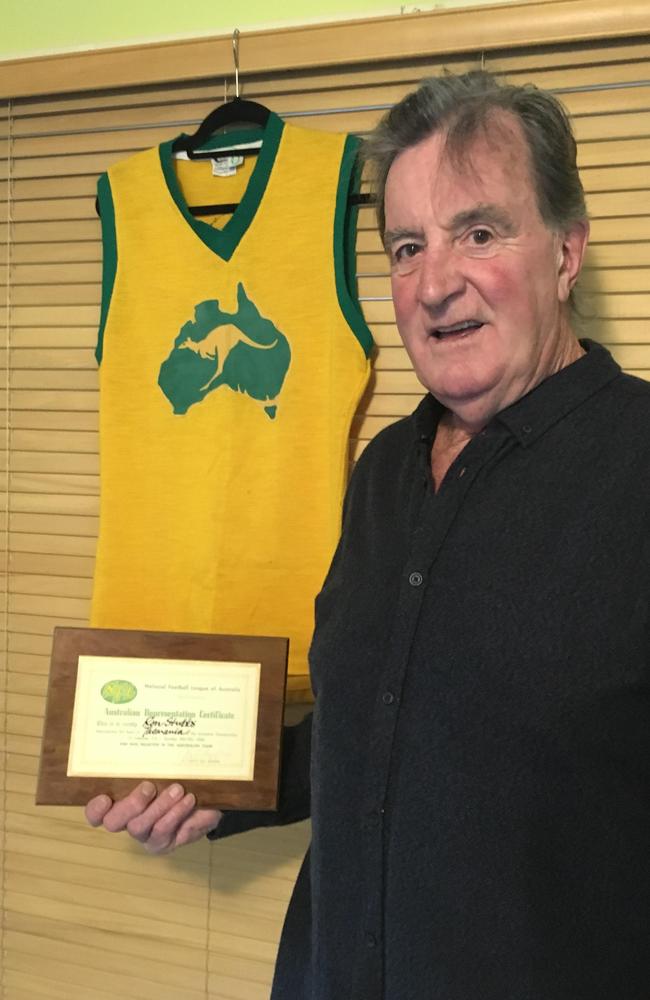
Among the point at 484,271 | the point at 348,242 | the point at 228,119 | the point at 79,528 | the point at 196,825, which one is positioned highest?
the point at 228,119

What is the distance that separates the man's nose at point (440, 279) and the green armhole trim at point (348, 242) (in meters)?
0.33

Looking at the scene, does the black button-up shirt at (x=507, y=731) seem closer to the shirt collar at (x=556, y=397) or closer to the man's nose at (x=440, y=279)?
the shirt collar at (x=556, y=397)

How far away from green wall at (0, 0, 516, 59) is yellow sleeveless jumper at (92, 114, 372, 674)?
0.18 m

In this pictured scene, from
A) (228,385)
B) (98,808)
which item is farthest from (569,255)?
(98,808)

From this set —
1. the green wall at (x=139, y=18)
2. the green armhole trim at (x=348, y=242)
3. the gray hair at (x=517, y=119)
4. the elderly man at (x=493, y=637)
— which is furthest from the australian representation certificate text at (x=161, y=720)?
the green wall at (x=139, y=18)

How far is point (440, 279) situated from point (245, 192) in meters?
0.48

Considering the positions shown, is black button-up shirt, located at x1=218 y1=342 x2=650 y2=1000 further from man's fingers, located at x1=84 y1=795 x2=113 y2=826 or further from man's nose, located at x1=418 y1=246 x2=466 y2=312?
man's fingers, located at x1=84 y1=795 x2=113 y2=826

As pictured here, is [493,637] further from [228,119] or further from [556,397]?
[228,119]

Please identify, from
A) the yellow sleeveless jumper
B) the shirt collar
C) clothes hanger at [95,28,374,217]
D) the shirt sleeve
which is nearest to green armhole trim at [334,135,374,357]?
the yellow sleeveless jumper

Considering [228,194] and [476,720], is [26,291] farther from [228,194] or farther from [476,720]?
[476,720]

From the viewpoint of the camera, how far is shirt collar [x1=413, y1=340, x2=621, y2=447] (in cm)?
79

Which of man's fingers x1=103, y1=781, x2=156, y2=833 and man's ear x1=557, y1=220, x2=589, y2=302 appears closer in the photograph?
man's ear x1=557, y1=220, x2=589, y2=302

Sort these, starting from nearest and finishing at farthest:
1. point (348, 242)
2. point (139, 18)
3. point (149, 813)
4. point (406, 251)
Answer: point (406, 251), point (149, 813), point (348, 242), point (139, 18)

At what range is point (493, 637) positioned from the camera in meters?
0.75
